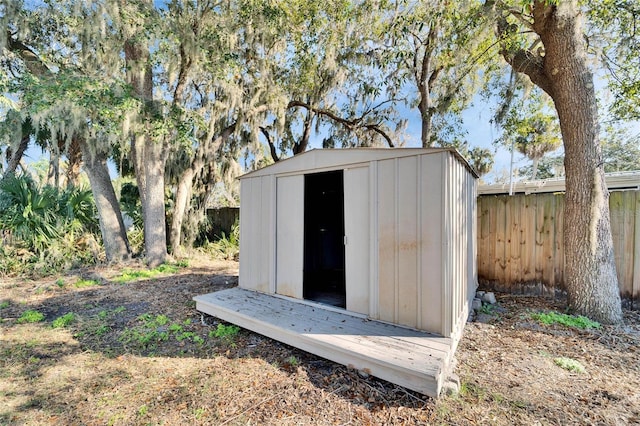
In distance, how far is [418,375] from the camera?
6.57 ft

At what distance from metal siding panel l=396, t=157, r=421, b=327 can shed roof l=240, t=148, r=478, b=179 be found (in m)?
0.11

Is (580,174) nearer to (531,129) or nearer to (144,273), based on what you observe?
(531,129)

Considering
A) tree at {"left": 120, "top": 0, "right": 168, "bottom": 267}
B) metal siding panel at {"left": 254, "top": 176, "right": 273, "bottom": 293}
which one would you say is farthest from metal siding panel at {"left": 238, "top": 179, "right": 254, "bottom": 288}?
tree at {"left": 120, "top": 0, "right": 168, "bottom": 267}

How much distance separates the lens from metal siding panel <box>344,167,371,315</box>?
9.78ft

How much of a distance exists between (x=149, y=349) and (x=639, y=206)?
5875 millimetres

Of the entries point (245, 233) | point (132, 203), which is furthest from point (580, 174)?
point (132, 203)

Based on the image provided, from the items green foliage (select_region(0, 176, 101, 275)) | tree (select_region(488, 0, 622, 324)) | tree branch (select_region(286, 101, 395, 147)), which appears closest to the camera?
tree (select_region(488, 0, 622, 324))

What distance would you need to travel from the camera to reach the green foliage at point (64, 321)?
11.2ft

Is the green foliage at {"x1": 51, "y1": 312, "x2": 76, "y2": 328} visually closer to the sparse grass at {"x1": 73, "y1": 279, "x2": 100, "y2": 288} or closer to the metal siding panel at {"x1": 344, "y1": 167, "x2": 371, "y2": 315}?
the sparse grass at {"x1": 73, "y1": 279, "x2": 100, "y2": 288}

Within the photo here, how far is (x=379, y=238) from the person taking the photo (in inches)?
112

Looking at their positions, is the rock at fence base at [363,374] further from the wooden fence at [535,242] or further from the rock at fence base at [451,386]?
the wooden fence at [535,242]

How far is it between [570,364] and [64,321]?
5.40 metres

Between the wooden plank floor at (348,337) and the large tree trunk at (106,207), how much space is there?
12.9 feet

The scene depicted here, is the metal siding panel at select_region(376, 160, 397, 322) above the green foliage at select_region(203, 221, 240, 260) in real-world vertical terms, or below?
above
